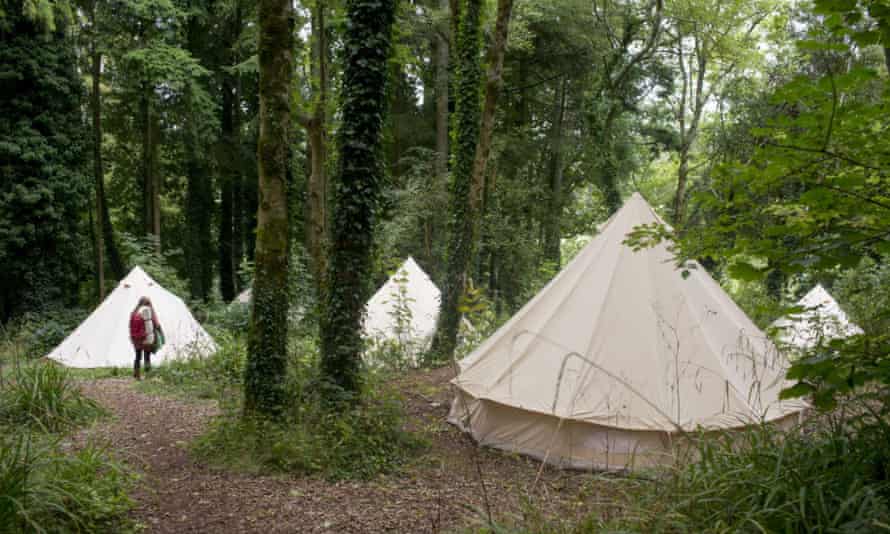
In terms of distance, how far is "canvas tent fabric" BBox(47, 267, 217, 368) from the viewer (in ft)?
38.0

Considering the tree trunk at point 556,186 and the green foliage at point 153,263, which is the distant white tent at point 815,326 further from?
the green foliage at point 153,263

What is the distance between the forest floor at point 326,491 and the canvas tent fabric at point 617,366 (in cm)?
41

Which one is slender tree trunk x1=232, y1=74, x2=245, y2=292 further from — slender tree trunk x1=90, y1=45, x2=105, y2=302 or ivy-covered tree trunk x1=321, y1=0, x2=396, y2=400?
ivy-covered tree trunk x1=321, y1=0, x2=396, y2=400

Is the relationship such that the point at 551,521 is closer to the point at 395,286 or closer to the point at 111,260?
the point at 395,286

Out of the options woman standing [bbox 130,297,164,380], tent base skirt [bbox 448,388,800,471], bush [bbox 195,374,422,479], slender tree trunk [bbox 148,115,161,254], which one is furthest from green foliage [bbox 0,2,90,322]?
tent base skirt [bbox 448,388,800,471]

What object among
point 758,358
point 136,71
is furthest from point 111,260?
point 758,358

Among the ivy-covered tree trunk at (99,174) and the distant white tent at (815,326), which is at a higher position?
the ivy-covered tree trunk at (99,174)

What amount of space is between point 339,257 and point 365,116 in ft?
4.90

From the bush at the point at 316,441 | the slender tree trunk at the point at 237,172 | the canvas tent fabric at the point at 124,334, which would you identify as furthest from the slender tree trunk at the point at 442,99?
the bush at the point at 316,441

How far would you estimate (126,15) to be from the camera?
1623 centimetres

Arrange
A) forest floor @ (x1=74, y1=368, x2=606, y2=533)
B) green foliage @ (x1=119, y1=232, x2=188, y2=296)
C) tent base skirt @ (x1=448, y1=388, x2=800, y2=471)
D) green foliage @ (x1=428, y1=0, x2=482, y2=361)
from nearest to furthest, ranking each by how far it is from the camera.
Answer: forest floor @ (x1=74, y1=368, x2=606, y2=533), tent base skirt @ (x1=448, y1=388, x2=800, y2=471), green foliage @ (x1=428, y1=0, x2=482, y2=361), green foliage @ (x1=119, y1=232, x2=188, y2=296)

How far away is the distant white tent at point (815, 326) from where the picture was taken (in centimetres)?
338

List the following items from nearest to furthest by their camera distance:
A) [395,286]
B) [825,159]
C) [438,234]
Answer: [825,159] → [395,286] → [438,234]

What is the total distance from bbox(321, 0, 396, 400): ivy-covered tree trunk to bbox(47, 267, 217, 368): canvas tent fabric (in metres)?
6.09
